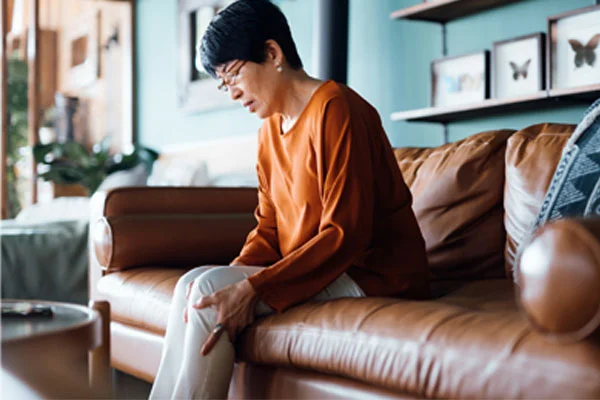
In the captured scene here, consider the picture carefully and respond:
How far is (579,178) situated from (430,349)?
56cm

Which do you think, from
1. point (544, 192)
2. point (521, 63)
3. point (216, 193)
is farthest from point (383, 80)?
point (544, 192)

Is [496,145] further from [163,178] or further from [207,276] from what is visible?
[163,178]

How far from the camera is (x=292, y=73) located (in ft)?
5.75

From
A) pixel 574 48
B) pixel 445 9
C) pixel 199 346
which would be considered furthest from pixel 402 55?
pixel 199 346

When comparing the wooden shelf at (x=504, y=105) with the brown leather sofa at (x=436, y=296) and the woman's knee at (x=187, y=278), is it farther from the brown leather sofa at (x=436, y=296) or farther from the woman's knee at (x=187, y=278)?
the woman's knee at (x=187, y=278)

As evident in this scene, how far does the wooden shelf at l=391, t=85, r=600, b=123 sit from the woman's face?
966mm

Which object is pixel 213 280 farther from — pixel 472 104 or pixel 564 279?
pixel 472 104

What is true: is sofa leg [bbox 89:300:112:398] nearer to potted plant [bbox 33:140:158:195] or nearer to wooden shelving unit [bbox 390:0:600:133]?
wooden shelving unit [bbox 390:0:600:133]

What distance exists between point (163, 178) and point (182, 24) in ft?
3.79

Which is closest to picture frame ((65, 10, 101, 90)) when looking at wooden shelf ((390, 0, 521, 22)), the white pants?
wooden shelf ((390, 0, 521, 22))

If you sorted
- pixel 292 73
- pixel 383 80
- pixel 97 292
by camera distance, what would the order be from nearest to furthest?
pixel 292 73
pixel 97 292
pixel 383 80

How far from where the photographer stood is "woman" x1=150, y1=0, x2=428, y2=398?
154 centimetres

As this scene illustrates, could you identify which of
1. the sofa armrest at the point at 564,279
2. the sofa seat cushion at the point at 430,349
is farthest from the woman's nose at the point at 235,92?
the sofa armrest at the point at 564,279

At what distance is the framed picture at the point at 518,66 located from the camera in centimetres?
245
